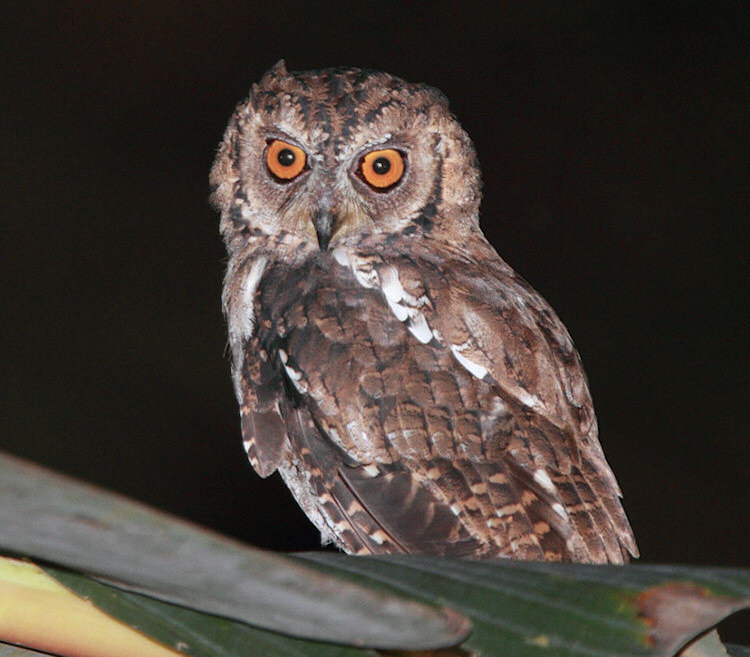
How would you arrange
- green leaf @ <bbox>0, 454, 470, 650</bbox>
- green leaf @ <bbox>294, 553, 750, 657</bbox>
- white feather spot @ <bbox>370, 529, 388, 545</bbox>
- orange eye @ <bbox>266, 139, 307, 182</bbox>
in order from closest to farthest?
green leaf @ <bbox>0, 454, 470, 650</bbox>, green leaf @ <bbox>294, 553, 750, 657</bbox>, white feather spot @ <bbox>370, 529, 388, 545</bbox>, orange eye @ <bbox>266, 139, 307, 182</bbox>

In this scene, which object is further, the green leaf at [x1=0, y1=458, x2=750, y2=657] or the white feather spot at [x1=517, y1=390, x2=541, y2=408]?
the white feather spot at [x1=517, y1=390, x2=541, y2=408]

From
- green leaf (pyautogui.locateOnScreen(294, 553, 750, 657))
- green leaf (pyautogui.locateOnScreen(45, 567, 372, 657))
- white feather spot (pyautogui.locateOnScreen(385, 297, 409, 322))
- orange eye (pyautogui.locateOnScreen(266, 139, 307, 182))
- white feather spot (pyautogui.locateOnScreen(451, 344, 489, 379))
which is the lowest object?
white feather spot (pyautogui.locateOnScreen(451, 344, 489, 379))

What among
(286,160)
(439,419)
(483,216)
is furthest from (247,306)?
(483,216)

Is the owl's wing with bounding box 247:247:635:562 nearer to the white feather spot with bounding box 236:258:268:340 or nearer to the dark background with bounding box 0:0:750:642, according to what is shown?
the white feather spot with bounding box 236:258:268:340

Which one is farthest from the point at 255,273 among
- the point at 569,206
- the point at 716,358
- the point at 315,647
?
the point at 716,358

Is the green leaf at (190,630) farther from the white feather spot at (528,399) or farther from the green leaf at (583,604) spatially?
the white feather spot at (528,399)

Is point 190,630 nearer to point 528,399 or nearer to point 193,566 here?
point 193,566

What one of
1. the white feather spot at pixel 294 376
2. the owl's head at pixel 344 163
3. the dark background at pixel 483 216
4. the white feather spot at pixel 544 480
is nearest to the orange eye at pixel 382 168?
the owl's head at pixel 344 163

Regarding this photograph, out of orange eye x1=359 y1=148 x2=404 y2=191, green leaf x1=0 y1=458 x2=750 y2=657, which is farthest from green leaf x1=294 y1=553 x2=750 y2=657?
orange eye x1=359 y1=148 x2=404 y2=191
